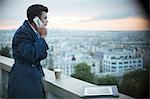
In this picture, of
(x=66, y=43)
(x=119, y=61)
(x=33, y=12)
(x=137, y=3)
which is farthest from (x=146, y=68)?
(x=33, y=12)

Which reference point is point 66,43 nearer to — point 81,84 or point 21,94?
point 81,84

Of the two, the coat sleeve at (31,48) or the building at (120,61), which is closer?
the coat sleeve at (31,48)

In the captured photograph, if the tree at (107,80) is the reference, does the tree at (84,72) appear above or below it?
above

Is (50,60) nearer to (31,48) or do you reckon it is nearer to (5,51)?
(31,48)

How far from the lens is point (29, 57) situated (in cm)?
175

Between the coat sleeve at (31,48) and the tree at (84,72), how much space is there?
0.94 feet

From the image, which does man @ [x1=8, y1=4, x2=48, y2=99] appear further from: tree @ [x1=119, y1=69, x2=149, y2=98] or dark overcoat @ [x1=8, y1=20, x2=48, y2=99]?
tree @ [x1=119, y1=69, x2=149, y2=98]

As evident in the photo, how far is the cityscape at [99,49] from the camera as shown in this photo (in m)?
1.86

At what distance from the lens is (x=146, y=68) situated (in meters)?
1.88

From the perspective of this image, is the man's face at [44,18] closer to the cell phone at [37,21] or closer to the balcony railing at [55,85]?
the cell phone at [37,21]

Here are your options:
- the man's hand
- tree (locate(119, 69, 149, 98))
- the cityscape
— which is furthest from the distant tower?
tree (locate(119, 69, 149, 98))

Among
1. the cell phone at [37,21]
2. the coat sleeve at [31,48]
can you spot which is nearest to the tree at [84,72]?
the coat sleeve at [31,48]

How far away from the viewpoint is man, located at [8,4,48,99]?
1.74 metres

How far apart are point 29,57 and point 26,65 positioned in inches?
2.6
